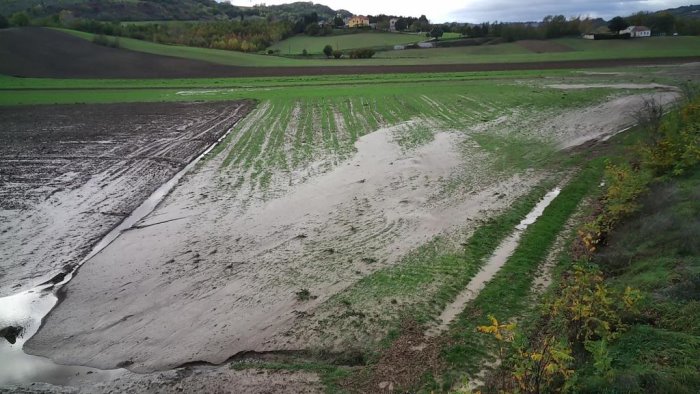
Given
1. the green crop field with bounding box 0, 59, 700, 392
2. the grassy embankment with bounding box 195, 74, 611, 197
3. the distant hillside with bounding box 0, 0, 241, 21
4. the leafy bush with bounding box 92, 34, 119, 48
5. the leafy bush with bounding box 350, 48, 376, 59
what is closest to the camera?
the green crop field with bounding box 0, 59, 700, 392

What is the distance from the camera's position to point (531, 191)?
56.8ft

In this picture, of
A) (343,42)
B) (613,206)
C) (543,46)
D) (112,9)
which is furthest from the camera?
(112,9)

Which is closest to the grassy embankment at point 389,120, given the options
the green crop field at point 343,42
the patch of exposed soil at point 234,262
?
the patch of exposed soil at point 234,262

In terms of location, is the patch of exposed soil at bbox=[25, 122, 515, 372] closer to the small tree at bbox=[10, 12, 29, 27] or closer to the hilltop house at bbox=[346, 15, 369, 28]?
the small tree at bbox=[10, 12, 29, 27]

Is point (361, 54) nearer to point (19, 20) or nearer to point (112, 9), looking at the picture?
point (19, 20)

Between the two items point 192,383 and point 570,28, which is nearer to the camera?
point 192,383

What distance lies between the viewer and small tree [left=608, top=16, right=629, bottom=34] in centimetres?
10150

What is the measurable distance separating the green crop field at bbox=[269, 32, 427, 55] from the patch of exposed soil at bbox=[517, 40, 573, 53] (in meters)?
25.4

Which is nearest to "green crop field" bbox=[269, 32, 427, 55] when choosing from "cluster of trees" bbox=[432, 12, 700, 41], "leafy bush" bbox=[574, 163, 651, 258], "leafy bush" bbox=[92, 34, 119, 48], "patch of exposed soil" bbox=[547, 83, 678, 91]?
"cluster of trees" bbox=[432, 12, 700, 41]

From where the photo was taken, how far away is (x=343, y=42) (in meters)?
108

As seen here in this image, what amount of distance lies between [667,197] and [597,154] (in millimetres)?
8583

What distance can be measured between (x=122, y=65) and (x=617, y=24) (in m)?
98.0

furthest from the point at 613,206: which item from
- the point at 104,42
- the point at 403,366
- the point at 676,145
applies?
the point at 104,42

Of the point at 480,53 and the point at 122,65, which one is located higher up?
the point at 122,65
